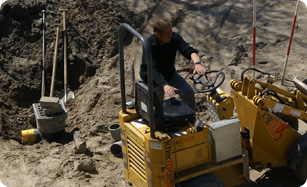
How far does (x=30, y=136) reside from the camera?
8016 millimetres

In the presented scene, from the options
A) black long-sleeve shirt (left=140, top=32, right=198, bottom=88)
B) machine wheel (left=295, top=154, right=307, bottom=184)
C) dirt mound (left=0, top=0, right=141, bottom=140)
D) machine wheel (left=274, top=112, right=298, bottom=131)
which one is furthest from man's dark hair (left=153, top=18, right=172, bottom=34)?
dirt mound (left=0, top=0, right=141, bottom=140)

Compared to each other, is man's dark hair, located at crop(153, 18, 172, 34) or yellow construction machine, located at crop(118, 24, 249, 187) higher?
man's dark hair, located at crop(153, 18, 172, 34)

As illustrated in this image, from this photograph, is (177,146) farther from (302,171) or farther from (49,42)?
(49,42)

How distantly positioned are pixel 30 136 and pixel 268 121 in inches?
158

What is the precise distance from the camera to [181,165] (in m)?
5.37

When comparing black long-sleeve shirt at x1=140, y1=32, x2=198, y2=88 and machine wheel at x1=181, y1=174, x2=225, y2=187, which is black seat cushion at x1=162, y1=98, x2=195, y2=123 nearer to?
black long-sleeve shirt at x1=140, y1=32, x2=198, y2=88

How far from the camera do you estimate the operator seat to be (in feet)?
17.1

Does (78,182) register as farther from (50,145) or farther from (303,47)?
(303,47)

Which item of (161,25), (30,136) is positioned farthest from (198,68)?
(30,136)

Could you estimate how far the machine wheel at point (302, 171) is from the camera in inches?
233

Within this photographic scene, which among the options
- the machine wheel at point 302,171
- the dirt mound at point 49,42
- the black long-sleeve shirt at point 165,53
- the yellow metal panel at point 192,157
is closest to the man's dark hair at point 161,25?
the black long-sleeve shirt at point 165,53

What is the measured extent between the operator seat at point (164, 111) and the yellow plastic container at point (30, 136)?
306cm

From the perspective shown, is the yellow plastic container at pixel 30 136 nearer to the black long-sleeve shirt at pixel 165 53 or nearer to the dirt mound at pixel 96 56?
the dirt mound at pixel 96 56

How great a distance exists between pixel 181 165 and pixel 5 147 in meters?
3.48
